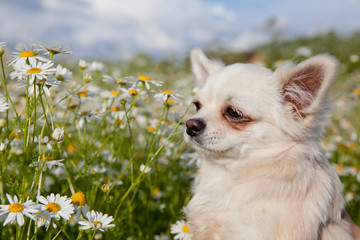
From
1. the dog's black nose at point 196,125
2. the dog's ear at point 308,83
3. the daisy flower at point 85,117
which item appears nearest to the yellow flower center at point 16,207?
the daisy flower at point 85,117

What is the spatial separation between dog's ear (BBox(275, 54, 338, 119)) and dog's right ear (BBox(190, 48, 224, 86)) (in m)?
0.82

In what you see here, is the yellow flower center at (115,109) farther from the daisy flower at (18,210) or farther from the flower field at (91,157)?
the daisy flower at (18,210)

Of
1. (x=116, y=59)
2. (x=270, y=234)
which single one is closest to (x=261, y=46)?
(x=116, y=59)

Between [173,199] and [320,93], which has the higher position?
[320,93]

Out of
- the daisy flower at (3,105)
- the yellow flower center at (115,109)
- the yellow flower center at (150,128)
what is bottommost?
the yellow flower center at (150,128)

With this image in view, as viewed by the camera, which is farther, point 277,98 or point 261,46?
point 261,46

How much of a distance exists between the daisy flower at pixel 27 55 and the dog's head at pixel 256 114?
1.04m

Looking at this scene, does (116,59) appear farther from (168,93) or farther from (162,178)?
(168,93)

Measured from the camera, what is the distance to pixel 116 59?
12.7m

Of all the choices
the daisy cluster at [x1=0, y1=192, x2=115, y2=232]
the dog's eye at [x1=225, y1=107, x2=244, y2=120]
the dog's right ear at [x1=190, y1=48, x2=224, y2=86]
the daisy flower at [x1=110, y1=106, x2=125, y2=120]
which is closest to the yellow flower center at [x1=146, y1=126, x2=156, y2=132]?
the daisy flower at [x1=110, y1=106, x2=125, y2=120]

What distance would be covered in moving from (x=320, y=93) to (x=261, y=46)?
16968 millimetres

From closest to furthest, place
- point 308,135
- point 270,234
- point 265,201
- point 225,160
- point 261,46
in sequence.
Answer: point 270,234 < point 265,201 < point 308,135 < point 225,160 < point 261,46

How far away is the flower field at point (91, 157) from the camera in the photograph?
1709 mm

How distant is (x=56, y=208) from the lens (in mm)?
1533
